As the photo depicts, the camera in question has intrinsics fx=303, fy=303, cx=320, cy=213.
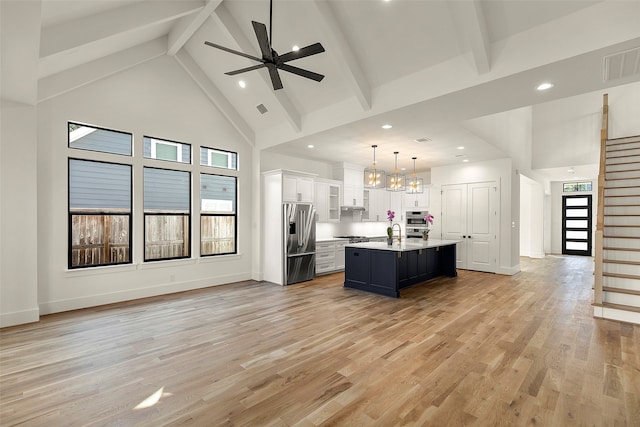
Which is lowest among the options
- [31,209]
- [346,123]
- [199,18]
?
[31,209]

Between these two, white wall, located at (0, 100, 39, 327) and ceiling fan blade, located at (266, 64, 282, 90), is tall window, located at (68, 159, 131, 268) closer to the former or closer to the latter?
white wall, located at (0, 100, 39, 327)

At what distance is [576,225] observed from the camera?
1157 centimetres

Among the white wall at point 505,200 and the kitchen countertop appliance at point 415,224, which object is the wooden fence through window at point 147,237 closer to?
the kitchen countertop appliance at point 415,224

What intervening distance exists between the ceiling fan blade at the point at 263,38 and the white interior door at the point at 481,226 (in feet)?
21.9

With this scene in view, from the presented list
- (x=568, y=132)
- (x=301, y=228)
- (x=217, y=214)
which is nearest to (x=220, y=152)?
(x=217, y=214)

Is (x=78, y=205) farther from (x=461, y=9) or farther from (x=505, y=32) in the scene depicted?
(x=505, y=32)

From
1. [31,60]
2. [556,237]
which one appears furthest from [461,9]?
[556,237]

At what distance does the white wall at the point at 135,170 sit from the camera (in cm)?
436

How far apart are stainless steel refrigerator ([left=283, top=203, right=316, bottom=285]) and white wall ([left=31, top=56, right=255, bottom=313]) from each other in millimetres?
1046

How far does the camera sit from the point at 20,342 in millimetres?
3396

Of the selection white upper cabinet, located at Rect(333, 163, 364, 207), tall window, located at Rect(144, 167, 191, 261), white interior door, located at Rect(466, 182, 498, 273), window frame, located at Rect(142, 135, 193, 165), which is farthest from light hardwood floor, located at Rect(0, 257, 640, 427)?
white upper cabinet, located at Rect(333, 163, 364, 207)

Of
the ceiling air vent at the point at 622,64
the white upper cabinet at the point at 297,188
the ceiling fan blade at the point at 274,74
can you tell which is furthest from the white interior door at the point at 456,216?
the ceiling fan blade at the point at 274,74

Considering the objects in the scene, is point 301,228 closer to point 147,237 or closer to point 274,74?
point 147,237

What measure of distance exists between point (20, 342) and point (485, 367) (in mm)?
4940
